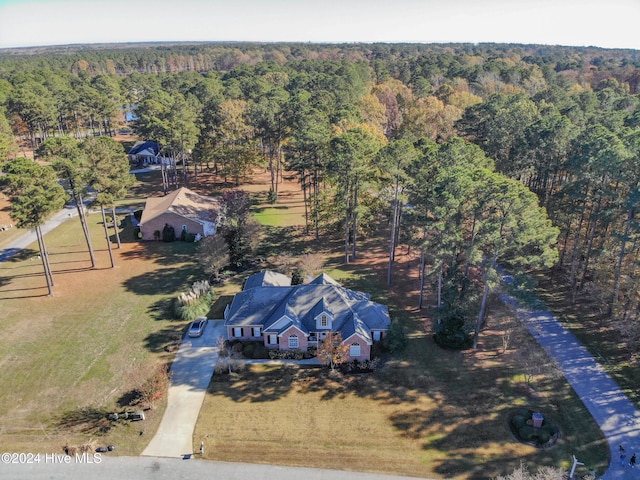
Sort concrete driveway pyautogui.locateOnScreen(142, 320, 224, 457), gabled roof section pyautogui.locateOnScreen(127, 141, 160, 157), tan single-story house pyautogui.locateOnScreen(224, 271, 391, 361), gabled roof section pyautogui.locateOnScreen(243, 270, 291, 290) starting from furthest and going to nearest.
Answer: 1. gabled roof section pyautogui.locateOnScreen(127, 141, 160, 157)
2. gabled roof section pyautogui.locateOnScreen(243, 270, 291, 290)
3. tan single-story house pyautogui.locateOnScreen(224, 271, 391, 361)
4. concrete driveway pyautogui.locateOnScreen(142, 320, 224, 457)

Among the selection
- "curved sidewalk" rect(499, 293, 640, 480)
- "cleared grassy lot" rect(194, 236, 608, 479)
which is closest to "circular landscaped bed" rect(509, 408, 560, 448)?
"cleared grassy lot" rect(194, 236, 608, 479)

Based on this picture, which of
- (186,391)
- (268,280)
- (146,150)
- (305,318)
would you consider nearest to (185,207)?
(268,280)

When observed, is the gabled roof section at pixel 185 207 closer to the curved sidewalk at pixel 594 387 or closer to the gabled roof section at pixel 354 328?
the gabled roof section at pixel 354 328

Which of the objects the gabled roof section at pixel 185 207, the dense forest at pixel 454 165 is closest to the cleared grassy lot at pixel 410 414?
the dense forest at pixel 454 165

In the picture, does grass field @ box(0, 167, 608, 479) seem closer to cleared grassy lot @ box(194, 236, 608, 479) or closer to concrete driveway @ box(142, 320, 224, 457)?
cleared grassy lot @ box(194, 236, 608, 479)

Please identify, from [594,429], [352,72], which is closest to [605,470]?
[594,429]

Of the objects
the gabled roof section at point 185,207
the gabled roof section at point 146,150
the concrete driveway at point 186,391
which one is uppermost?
the gabled roof section at point 146,150
